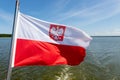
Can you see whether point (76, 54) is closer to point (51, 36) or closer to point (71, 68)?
point (51, 36)

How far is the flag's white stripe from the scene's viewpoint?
6.36m

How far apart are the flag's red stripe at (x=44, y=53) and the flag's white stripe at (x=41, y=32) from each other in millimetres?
186

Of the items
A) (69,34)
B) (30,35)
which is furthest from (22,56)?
(69,34)

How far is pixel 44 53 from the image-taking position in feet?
23.5

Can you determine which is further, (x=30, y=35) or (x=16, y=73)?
(x=16, y=73)

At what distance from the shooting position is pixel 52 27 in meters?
6.96

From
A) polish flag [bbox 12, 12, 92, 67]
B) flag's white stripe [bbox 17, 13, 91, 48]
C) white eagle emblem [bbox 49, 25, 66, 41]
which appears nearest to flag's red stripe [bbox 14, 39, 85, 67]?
polish flag [bbox 12, 12, 92, 67]

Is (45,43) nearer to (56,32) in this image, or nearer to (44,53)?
(44,53)

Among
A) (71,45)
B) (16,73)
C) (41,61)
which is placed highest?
(71,45)

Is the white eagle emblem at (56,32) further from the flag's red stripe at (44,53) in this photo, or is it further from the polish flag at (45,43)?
the flag's red stripe at (44,53)

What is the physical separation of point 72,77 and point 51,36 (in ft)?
39.7

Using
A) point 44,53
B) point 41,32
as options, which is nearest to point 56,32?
point 41,32

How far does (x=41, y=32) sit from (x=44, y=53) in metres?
0.85

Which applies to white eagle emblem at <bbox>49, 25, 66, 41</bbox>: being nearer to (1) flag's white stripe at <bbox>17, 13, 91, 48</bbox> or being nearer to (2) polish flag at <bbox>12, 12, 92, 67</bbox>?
(2) polish flag at <bbox>12, 12, 92, 67</bbox>
